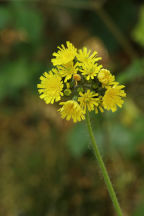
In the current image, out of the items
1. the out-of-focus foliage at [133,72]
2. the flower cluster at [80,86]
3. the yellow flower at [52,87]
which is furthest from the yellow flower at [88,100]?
the out-of-focus foliage at [133,72]

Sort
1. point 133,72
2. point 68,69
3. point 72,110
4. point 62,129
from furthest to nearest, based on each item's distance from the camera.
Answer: point 62,129
point 133,72
point 68,69
point 72,110

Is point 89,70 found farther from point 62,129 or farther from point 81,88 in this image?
point 62,129

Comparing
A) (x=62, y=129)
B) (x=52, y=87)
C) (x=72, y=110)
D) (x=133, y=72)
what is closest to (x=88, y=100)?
(x=72, y=110)

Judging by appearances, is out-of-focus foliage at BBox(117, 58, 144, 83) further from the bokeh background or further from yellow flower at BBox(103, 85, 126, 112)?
yellow flower at BBox(103, 85, 126, 112)

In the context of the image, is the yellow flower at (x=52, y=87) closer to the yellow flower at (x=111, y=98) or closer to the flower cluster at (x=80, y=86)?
the flower cluster at (x=80, y=86)

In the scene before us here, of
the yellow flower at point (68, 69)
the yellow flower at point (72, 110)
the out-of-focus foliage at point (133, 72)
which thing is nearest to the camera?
the yellow flower at point (72, 110)

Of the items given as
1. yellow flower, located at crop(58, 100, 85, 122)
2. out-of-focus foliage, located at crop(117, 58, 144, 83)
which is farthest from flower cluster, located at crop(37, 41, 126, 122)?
out-of-focus foliage, located at crop(117, 58, 144, 83)
